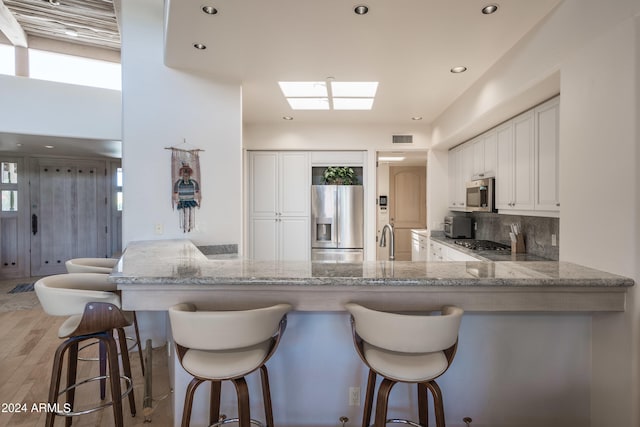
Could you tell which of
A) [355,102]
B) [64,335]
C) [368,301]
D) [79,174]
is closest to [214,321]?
[368,301]

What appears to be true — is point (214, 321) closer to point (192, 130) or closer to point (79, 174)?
point (192, 130)

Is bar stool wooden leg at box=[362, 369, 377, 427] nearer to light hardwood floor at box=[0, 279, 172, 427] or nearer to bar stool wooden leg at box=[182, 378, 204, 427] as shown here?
bar stool wooden leg at box=[182, 378, 204, 427]

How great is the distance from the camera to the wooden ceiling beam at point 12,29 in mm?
4246

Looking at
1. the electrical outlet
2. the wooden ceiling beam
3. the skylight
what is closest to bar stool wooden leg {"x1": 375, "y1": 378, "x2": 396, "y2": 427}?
the electrical outlet

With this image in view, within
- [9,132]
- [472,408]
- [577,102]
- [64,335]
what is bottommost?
[472,408]

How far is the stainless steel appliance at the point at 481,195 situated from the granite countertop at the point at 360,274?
5.54 ft

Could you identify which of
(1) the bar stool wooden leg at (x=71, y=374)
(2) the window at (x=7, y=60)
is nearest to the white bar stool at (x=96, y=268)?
(1) the bar stool wooden leg at (x=71, y=374)

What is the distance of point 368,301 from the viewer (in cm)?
168

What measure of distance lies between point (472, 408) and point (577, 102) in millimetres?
1766

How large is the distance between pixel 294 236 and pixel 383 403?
3.81 m

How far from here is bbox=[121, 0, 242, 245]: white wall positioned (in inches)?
121

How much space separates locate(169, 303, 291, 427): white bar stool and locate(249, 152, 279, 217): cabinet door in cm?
366

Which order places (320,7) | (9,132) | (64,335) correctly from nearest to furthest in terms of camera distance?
(64,335)
(320,7)
(9,132)

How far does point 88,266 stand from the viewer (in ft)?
8.42
